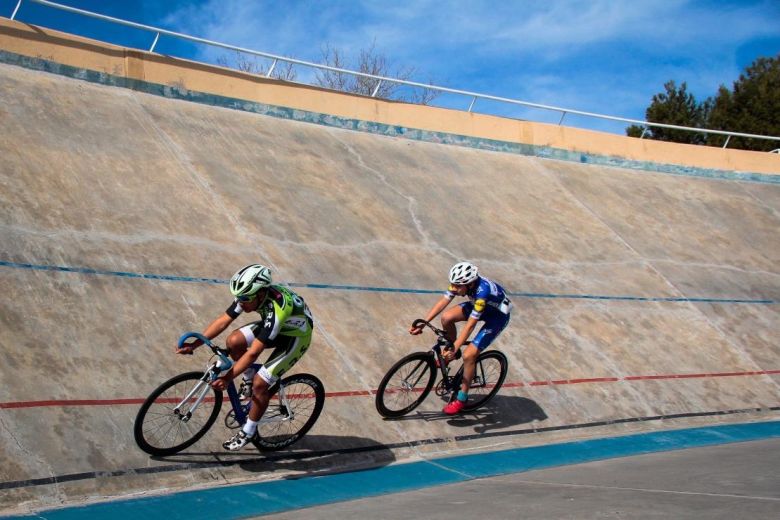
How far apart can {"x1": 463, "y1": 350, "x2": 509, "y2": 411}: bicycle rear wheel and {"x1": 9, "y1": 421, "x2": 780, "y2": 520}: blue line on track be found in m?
0.65

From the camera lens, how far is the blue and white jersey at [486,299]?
7.58 m

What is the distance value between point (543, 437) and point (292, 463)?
2.89m

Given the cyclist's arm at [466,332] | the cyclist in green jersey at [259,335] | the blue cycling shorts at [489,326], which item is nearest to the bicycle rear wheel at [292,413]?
the cyclist in green jersey at [259,335]

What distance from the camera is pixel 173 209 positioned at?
9.06 meters

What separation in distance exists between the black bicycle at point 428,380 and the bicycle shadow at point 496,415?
105mm

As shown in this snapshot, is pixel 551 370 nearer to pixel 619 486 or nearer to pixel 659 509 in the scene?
pixel 619 486

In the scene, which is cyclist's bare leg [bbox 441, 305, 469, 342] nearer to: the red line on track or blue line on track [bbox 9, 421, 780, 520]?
the red line on track

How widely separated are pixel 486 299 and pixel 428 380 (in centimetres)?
96

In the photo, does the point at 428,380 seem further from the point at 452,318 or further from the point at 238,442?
the point at 238,442

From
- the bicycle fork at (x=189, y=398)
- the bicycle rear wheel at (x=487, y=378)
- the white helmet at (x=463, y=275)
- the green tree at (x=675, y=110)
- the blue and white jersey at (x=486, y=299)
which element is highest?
the green tree at (x=675, y=110)

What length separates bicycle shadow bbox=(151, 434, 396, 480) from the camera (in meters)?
6.00

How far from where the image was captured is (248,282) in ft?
18.9

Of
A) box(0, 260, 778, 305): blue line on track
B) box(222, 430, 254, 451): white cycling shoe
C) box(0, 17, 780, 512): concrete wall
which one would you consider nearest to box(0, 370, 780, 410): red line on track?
box(0, 17, 780, 512): concrete wall

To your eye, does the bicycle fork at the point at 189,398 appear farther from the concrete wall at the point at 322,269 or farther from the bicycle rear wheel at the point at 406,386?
the bicycle rear wheel at the point at 406,386
